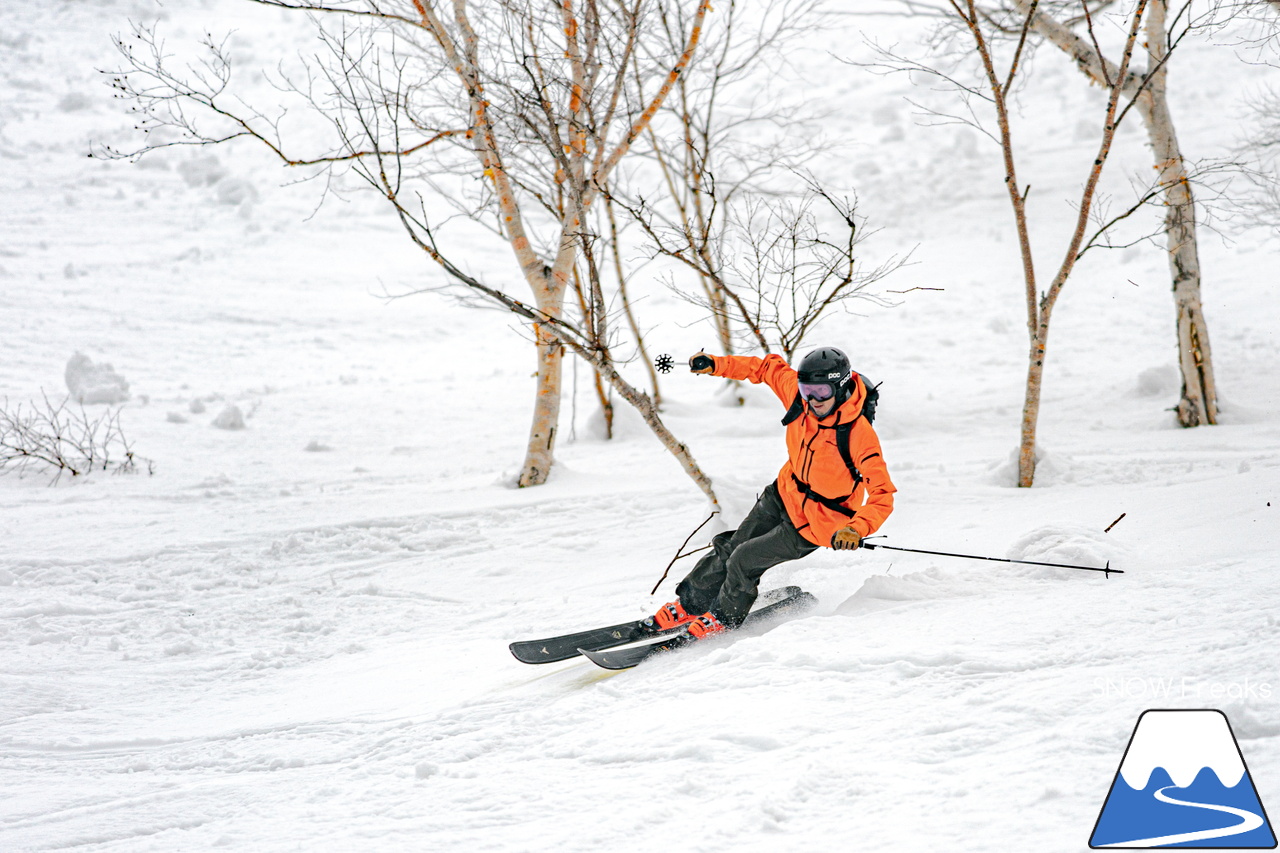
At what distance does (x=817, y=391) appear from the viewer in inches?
151

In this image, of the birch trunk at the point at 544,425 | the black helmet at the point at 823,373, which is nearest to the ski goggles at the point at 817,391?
the black helmet at the point at 823,373

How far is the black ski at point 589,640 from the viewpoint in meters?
4.23

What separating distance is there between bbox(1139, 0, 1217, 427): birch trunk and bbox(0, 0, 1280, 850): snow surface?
318mm

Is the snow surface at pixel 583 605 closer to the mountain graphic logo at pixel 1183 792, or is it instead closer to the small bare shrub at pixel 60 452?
the mountain graphic logo at pixel 1183 792

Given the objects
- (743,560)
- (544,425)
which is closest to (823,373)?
(743,560)

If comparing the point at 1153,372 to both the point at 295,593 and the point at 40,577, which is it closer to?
the point at 295,593

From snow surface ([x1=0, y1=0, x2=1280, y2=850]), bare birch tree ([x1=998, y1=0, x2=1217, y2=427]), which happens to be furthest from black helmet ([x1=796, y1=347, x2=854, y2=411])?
bare birch tree ([x1=998, y1=0, x2=1217, y2=427])

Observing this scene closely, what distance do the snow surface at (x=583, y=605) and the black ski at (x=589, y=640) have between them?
0.11 m

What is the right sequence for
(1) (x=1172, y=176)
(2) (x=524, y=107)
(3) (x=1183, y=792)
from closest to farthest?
1. (3) (x=1183, y=792)
2. (2) (x=524, y=107)
3. (1) (x=1172, y=176)

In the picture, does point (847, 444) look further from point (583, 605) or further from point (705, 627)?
point (583, 605)

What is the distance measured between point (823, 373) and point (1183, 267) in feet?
19.1

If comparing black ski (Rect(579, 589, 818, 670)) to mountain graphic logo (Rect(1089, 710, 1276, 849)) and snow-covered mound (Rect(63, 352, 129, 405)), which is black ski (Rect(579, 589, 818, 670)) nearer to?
mountain graphic logo (Rect(1089, 710, 1276, 849))

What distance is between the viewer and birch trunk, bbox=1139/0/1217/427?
7359 mm

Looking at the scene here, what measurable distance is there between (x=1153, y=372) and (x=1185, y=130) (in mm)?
15155
